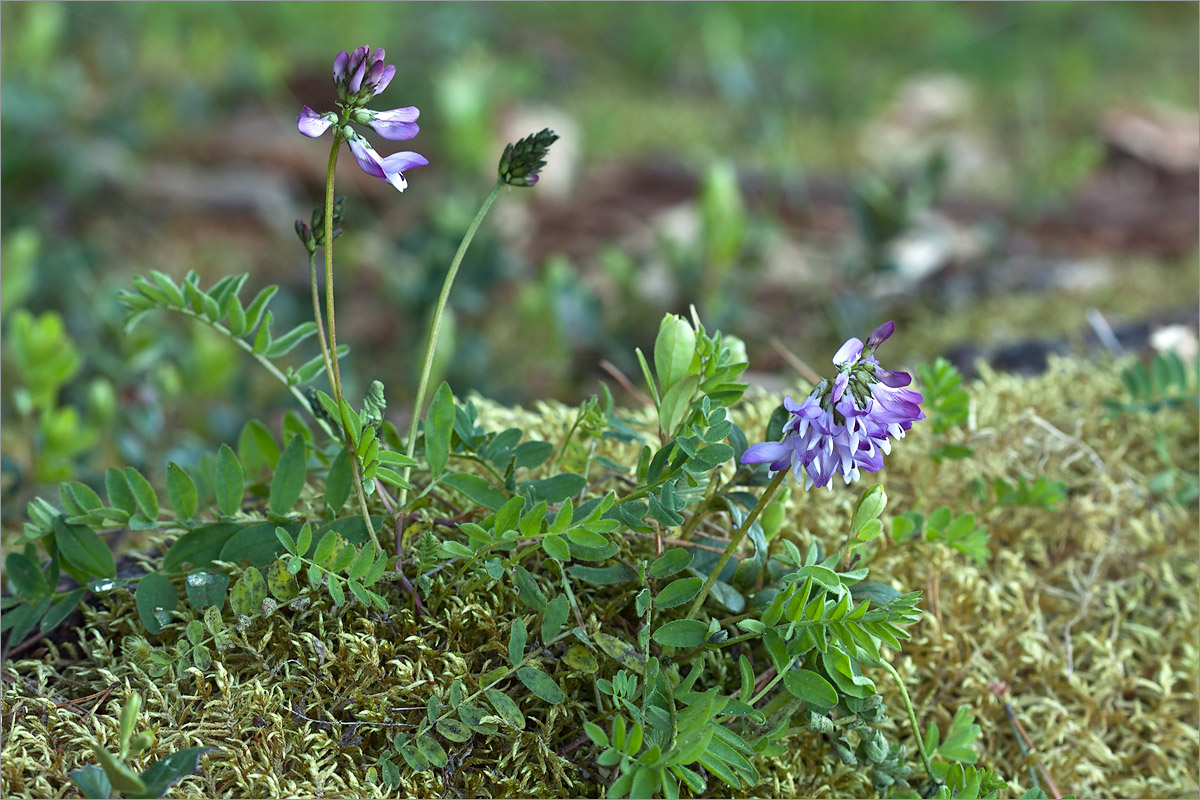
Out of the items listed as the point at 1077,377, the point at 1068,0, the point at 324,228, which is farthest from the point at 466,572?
the point at 1068,0

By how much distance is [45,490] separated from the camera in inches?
77.0

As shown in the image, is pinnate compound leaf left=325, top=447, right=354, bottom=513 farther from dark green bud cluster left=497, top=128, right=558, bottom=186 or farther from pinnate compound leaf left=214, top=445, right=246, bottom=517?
dark green bud cluster left=497, top=128, right=558, bottom=186

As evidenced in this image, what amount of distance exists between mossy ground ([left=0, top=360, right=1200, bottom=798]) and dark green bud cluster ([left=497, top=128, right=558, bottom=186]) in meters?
0.50

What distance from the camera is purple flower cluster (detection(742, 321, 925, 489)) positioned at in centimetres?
97

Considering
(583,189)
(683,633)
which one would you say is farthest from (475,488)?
(583,189)

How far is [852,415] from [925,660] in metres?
0.58

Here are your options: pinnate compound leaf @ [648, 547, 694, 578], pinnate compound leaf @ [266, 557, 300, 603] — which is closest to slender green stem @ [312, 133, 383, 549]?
pinnate compound leaf @ [266, 557, 300, 603]

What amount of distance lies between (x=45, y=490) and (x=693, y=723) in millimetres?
1536

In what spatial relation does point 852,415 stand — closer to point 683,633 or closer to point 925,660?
point 683,633

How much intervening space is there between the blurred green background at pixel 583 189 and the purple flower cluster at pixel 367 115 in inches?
45.9

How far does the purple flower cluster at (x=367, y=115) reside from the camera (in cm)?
98

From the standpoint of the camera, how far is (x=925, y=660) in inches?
54.1

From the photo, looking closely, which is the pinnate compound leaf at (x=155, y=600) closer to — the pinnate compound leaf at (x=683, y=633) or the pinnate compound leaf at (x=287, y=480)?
the pinnate compound leaf at (x=287, y=480)

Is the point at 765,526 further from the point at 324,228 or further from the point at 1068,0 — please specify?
the point at 1068,0
